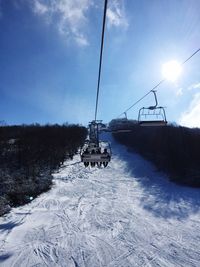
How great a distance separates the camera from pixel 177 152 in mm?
26453

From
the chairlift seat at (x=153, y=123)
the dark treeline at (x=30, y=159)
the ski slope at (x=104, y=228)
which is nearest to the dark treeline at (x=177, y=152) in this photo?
the ski slope at (x=104, y=228)

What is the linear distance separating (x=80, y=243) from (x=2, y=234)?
381cm

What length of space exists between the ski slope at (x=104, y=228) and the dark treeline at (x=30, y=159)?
110 cm

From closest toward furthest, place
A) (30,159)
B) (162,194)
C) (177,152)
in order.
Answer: (162,194), (30,159), (177,152)

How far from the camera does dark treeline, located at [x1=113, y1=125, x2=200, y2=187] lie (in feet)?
77.9

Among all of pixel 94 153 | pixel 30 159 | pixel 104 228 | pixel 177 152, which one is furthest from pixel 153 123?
pixel 177 152

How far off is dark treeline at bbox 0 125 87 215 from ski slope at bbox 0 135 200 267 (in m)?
1.10

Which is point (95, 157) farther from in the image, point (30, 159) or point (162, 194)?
point (30, 159)

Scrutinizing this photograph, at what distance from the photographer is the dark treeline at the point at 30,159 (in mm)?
15484

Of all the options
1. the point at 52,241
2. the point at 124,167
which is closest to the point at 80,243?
the point at 52,241

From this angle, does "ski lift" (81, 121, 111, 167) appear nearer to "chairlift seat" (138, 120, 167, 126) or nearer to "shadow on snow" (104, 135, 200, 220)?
"chairlift seat" (138, 120, 167, 126)

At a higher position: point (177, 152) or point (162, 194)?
point (177, 152)

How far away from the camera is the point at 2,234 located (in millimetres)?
10125

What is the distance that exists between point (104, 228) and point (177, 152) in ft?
58.7
